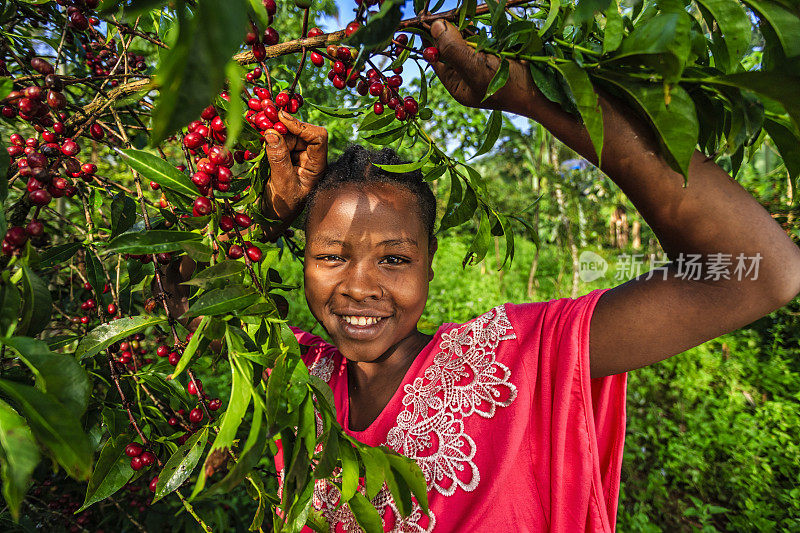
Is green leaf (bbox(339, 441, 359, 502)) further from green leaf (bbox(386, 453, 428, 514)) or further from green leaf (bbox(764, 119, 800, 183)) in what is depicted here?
green leaf (bbox(764, 119, 800, 183))

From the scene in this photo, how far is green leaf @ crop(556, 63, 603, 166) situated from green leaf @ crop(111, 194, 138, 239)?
2.75 feet

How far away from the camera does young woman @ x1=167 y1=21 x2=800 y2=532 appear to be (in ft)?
2.72

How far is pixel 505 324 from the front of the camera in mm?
1185

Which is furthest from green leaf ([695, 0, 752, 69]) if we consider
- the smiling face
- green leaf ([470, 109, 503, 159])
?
the smiling face

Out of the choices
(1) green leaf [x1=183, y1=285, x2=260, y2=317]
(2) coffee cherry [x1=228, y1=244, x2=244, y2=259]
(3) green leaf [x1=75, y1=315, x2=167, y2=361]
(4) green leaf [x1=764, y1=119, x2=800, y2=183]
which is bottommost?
(3) green leaf [x1=75, y1=315, x2=167, y2=361]

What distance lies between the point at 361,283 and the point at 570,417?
0.61m

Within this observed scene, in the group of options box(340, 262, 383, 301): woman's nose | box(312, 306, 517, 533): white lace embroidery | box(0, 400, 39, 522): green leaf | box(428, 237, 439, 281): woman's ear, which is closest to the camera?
box(0, 400, 39, 522): green leaf

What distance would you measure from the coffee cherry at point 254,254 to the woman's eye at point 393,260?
47 centimetres

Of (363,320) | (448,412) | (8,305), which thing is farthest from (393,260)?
(8,305)

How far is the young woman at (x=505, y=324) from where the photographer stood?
828mm

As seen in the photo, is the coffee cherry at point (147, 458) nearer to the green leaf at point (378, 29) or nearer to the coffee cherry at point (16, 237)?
the coffee cherry at point (16, 237)

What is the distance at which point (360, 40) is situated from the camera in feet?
1.84

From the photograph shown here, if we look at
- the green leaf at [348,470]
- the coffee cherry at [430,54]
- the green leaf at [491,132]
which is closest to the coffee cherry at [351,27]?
the coffee cherry at [430,54]

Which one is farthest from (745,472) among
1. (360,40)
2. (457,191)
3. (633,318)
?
(360,40)
